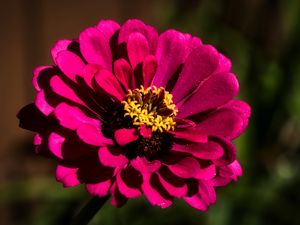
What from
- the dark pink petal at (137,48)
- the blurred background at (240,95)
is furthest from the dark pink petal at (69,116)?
the blurred background at (240,95)

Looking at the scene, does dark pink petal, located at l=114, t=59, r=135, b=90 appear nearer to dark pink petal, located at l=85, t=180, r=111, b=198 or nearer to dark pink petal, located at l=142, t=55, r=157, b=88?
dark pink petal, located at l=142, t=55, r=157, b=88

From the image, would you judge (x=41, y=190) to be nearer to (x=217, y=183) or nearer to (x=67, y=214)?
(x=67, y=214)

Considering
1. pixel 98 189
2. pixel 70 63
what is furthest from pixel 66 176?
pixel 70 63

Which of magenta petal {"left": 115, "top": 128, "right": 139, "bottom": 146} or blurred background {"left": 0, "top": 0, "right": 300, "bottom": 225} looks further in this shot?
blurred background {"left": 0, "top": 0, "right": 300, "bottom": 225}

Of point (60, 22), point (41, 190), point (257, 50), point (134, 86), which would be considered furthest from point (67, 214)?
point (134, 86)

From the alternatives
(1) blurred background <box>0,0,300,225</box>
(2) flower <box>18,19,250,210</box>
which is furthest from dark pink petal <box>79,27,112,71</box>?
(1) blurred background <box>0,0,300,225</box>

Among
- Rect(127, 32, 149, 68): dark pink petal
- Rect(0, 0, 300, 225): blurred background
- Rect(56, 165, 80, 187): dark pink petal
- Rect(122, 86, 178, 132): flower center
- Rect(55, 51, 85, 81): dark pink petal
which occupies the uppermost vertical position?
Rect(127, 32, 149, 68): dark pink petal
